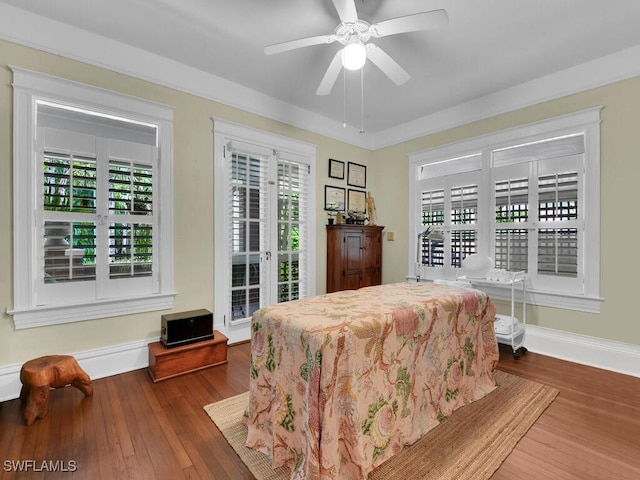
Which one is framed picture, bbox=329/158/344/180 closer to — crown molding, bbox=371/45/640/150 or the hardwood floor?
crown molding, bbox=371/45/640/150

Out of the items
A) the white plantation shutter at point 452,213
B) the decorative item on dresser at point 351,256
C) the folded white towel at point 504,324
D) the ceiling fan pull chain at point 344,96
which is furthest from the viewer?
the decorative item on dresser at point 351,256

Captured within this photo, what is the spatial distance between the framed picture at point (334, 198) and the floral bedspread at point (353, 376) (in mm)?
2302

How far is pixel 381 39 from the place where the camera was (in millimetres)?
2570

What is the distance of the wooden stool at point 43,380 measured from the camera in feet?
6.38

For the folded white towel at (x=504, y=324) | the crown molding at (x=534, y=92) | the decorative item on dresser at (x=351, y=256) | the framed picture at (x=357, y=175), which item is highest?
the crown molding at (x=534, y=92)

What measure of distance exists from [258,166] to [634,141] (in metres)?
3.61

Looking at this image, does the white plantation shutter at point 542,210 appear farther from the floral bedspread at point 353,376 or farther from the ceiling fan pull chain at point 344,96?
the ceiling fan pull chain at point 344,96

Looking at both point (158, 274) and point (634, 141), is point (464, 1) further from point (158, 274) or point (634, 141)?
point (158, 274)

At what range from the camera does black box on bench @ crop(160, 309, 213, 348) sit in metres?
2.64

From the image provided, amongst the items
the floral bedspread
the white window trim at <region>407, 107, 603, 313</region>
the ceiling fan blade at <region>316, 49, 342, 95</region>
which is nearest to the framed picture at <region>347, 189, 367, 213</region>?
the white window trim at <region>407, 107, 603, 313</region>

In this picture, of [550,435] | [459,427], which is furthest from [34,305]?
[550,435]

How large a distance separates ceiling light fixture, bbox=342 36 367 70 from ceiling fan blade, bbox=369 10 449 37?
0.13 meters

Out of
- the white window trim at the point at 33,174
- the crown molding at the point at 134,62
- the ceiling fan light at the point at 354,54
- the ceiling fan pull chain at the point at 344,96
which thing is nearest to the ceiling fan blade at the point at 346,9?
the ceiling fan light at the point at 354,54

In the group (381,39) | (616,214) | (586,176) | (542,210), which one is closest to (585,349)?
(616,214)
